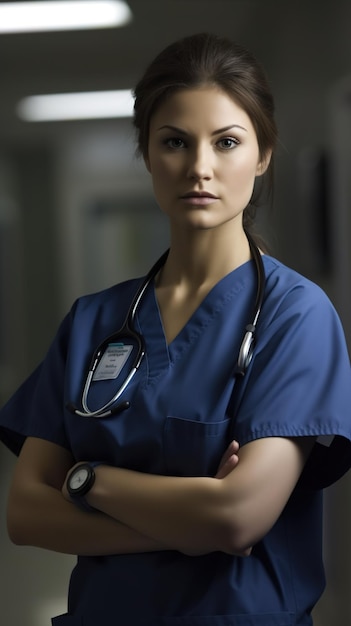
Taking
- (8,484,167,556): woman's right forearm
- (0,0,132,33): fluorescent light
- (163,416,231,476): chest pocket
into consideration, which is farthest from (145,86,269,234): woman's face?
(0,0,132,33): fluorescent light

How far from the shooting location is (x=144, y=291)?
133cm

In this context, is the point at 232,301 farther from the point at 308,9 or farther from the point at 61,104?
the point at 61,104

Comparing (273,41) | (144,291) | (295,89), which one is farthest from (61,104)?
(144,291)

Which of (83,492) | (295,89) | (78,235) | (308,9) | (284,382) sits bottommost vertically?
(78,235)

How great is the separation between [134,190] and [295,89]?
2.77 meters

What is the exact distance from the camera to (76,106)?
263 inches

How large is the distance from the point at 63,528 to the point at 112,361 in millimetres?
225

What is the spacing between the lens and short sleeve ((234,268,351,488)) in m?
1.12

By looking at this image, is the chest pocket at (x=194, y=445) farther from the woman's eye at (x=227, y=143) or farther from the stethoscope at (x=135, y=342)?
the woman's eye at (x=227, y=143)

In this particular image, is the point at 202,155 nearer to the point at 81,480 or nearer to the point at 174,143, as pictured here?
the point at 174,143

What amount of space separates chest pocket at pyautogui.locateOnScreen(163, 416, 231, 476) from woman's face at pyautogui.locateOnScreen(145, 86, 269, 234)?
Result: 0.25m

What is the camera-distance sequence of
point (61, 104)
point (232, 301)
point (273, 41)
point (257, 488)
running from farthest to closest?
1. point (61, 104)
2. point (273, 41)
3. point (232, 301)
4. point (257, 488)

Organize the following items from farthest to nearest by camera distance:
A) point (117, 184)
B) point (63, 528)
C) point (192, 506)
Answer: point (117, 184), point (63, 528), point (192, 506)

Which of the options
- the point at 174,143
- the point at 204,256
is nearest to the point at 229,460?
the point at 204,256
